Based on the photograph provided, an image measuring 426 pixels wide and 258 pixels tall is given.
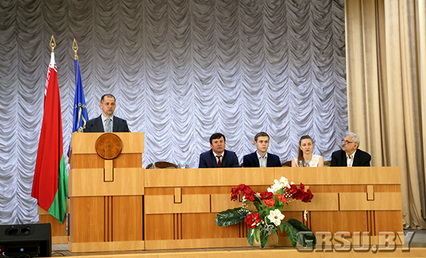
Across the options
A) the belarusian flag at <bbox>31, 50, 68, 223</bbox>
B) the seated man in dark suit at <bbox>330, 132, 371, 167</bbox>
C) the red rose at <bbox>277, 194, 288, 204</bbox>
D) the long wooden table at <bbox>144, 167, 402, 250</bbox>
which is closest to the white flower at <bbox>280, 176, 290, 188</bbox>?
the red rose at <bbox>277, 194, 288, 204</bbox>

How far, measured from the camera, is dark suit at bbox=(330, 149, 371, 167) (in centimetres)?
676

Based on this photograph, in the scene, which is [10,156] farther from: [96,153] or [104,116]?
[96,153]

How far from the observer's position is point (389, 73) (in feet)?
28.5

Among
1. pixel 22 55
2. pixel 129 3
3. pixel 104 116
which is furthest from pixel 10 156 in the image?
pixel 104 116

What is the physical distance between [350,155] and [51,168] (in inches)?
132

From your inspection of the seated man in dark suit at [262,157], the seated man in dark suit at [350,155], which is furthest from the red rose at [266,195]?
the seated man in dark suit at [350,155]

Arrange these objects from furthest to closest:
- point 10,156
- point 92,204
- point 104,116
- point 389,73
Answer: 1. point 10,156
2. point 389,73
3. point 104,116
4. point 92,204

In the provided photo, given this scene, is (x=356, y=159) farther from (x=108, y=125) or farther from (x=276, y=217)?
(x=108, y=125)

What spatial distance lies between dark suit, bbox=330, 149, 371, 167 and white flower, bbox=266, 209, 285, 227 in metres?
1.73

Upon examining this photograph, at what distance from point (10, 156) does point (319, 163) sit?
557cm

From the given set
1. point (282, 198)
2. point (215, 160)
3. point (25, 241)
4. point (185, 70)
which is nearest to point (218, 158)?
point (215, 160)

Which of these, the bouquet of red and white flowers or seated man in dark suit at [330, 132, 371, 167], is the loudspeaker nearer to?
the bouquet of red and white flowers

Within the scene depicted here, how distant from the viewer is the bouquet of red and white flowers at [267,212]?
5359 millimetres

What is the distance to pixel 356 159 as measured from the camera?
6812 mm
